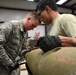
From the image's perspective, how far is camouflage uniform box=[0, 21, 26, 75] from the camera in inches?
76.7

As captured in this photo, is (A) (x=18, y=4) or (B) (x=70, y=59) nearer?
(B) (x=70, y=59)

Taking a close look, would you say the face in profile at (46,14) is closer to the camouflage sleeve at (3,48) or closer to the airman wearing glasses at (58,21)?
the airman wearing glasses at (58,21)

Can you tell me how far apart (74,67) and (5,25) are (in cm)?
142

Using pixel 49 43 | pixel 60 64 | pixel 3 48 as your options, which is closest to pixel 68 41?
pixel 49 43

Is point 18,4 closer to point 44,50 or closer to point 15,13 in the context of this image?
point 15,13

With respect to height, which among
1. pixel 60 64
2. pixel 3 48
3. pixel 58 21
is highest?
pixel 58 21

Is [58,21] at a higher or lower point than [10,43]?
higher

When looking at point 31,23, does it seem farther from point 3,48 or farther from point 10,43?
point 3,48

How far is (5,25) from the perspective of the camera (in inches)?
78.2

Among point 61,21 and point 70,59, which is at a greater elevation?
point 61,21

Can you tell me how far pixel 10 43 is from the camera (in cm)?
205

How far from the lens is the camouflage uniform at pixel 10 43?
195cm

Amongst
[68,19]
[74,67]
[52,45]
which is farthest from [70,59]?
[68,19]

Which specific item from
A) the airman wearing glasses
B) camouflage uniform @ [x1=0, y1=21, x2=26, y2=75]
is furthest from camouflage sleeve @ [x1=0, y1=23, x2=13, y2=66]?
the airman wearing glasses
